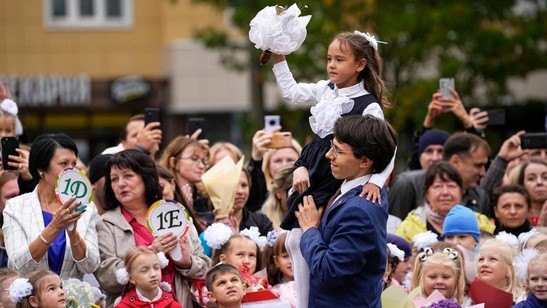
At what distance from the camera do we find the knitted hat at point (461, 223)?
8.16 m

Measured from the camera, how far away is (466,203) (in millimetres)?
9250

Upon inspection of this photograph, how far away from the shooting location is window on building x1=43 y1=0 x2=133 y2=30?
26.2 metres

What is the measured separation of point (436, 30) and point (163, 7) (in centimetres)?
947

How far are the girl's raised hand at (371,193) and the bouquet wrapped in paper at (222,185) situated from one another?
8.37 feet

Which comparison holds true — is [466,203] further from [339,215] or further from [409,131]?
[409,131]

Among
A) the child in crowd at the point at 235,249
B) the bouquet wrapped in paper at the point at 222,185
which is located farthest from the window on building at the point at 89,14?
the child in crowd at the point at 235,249

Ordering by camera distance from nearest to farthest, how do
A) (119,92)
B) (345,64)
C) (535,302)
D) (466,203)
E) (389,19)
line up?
(345,64) → (535,302) → (466,203) → (389,19) → (119,92)

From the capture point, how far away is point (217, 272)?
7090mm

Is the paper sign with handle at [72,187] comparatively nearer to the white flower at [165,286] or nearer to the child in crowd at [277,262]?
the white flower at [165,286]

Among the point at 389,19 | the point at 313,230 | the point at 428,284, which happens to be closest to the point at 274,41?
the point at 313,230

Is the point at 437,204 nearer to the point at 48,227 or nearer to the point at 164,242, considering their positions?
the point at 164,242

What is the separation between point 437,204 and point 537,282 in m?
2.05

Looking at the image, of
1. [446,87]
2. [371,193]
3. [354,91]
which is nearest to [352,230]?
[371,193]

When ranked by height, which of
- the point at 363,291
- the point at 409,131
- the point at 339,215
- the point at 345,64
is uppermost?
the point at 345,64
